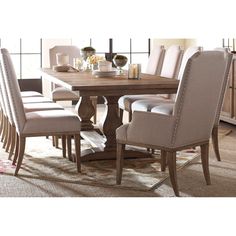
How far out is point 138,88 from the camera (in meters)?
4.03

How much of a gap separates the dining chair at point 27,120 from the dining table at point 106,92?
0.82ft

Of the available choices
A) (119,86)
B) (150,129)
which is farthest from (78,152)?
(150,129)

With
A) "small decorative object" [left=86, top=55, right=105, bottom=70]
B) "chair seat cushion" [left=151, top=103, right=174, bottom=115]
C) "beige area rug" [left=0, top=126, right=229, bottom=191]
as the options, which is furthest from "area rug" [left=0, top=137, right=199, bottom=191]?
"small decorative object" [left=86, top=55, right=105, bottom=70]

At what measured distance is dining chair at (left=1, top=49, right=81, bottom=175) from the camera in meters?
4.03

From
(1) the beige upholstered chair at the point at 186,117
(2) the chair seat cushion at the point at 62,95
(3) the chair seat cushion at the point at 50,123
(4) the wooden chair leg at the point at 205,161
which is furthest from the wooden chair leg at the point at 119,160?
(2) the chair seat cushion at the point at 62,95

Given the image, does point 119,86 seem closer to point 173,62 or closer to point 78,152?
point 78,152

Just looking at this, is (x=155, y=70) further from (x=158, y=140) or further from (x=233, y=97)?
(x=158, y=140)

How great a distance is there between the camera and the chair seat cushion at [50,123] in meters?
4.09

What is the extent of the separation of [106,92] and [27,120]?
62 centimetres

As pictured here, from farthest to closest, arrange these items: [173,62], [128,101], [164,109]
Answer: [173,62] → [128,101] → [164,109]

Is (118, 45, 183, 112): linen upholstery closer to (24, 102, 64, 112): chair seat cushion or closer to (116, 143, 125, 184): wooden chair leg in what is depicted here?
(24, 102, 64, 112): chair seat cushion

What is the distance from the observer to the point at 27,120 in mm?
4090

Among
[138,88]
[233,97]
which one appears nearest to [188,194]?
[138,88]

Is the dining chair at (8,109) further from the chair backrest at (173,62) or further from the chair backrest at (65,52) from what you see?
the chair backrest at (173,62)
